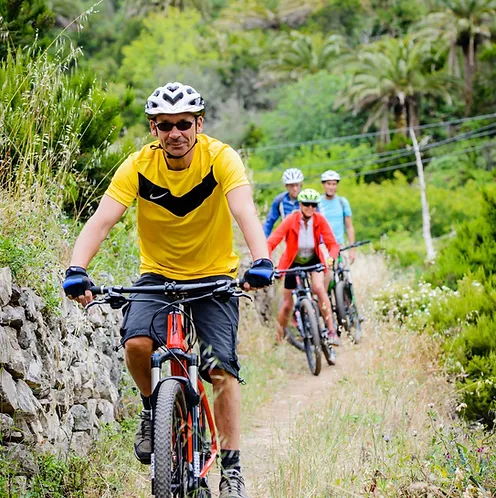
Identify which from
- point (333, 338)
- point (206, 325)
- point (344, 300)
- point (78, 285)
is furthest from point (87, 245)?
point (344, 300)

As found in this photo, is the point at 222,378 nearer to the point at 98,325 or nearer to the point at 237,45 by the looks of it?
the point at 98,325

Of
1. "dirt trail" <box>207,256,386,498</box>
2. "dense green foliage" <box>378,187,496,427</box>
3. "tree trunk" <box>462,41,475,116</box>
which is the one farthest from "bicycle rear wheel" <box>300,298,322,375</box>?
"tree trunk" <box>462,41,475,116</box>

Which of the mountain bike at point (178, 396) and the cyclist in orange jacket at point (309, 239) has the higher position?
the cyclist in orange jacket at point (309, 239)

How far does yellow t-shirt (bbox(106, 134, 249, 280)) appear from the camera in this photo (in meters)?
4.59

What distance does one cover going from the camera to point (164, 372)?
23.8ft

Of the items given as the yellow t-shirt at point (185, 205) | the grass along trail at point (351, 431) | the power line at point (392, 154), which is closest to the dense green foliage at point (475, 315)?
the grass along trail at point (351, 431)

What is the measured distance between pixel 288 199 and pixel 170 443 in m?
7.74

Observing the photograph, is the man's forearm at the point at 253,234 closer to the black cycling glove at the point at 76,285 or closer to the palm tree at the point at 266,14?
the black cycling glove at the point at 76,285

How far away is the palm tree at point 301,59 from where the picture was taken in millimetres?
61938

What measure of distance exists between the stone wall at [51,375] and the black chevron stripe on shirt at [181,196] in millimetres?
938

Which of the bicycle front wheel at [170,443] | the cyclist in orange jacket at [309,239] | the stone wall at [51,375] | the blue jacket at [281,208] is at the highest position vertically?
the blue jacket at [281,208]

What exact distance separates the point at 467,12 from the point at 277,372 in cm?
4578

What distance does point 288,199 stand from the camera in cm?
1145

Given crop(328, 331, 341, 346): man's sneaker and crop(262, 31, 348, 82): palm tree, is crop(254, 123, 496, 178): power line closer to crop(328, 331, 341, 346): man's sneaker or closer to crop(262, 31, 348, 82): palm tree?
crop(262, 31, 348, 82): palm tree
